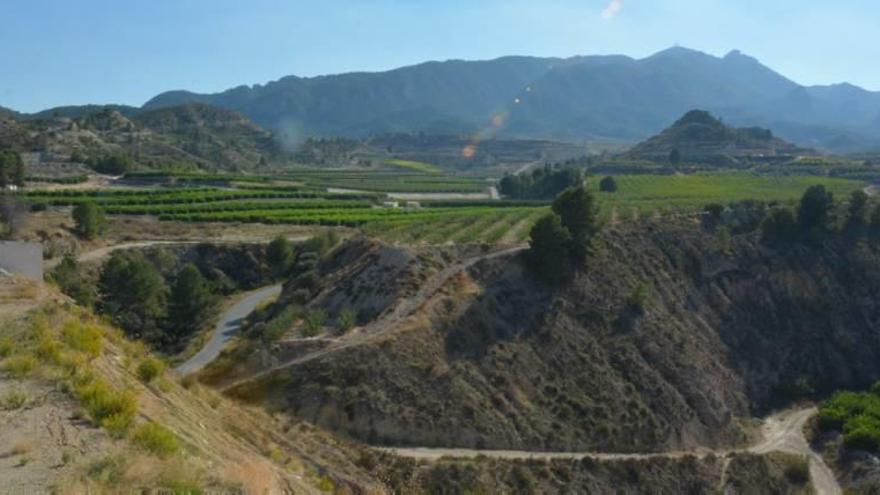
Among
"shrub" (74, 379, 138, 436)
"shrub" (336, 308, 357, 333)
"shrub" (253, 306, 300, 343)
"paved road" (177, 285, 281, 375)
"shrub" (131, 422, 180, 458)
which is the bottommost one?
"paved road" (177, 285, 281, 375)

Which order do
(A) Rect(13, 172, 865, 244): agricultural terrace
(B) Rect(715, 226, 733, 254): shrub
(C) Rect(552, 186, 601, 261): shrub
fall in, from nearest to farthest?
(C) Rect(552, 186, 601, 261): shrub → (A) Rect(13, 172, 865, 244): agricultural terrace → (B) Rect(715, 226, 733, 254): shrub

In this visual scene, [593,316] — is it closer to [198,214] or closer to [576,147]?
[198,214]

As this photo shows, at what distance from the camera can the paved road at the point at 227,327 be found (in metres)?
32.3

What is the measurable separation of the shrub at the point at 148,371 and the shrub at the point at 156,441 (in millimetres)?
4346

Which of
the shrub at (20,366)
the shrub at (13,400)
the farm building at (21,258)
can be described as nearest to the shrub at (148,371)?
the shrub at (20,366)

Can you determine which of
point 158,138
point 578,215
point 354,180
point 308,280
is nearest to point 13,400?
point 308,280

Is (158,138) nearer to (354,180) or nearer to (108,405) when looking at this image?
(354,180)

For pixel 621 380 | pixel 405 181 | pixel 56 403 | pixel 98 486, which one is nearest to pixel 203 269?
pixel 621 380

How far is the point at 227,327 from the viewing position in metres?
39.0

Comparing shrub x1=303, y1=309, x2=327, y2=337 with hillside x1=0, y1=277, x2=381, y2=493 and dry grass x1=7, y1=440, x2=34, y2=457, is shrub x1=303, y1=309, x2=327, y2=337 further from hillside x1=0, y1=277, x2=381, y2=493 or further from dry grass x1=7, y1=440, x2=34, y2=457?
dry grass x1=7, y1=440, x2=34, y2=457

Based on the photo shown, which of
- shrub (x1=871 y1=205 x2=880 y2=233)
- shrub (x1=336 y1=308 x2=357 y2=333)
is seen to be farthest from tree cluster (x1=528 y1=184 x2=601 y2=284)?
shrub (x1=871 y1=205 x2=880 y2=233)

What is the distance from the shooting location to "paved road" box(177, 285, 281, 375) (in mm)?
32259

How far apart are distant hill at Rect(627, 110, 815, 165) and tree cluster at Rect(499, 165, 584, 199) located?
90.8 ft

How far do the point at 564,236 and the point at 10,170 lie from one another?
165ft
